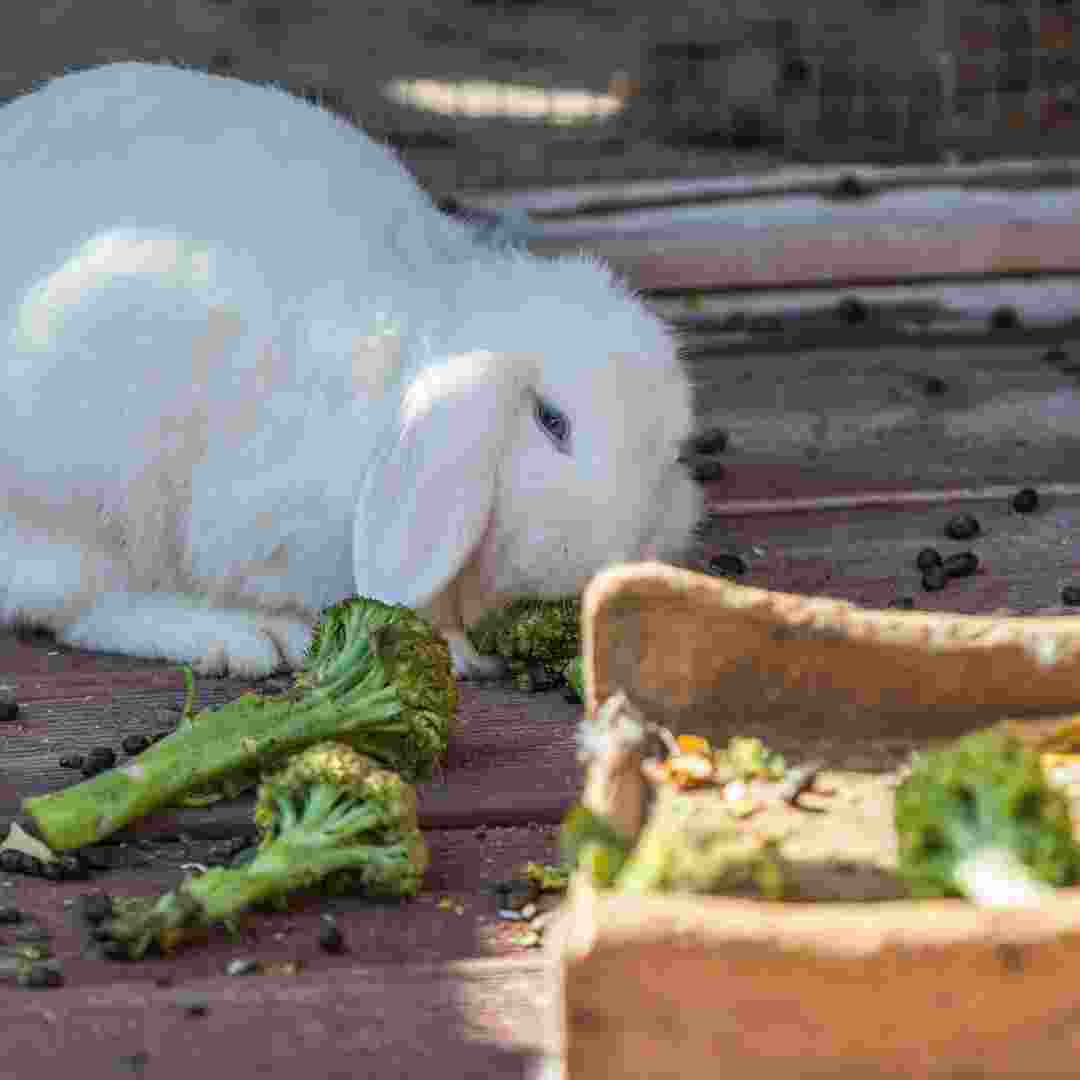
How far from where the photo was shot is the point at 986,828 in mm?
2311

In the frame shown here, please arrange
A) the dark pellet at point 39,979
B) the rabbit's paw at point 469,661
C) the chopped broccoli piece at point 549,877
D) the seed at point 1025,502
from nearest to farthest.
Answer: the dark pellet at point 39,979 < the chopped broccoli piece at point 549,877 < the rabbit's paw at point 469,661 < the seed at point 1025,502

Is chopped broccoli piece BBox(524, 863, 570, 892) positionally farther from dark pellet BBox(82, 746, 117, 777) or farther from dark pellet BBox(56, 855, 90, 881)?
dark pellet BBox(82, 746, 117, 777)

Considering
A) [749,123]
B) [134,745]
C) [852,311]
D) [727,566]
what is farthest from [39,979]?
[749,123]

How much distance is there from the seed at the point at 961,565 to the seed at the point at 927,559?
0.07 feet

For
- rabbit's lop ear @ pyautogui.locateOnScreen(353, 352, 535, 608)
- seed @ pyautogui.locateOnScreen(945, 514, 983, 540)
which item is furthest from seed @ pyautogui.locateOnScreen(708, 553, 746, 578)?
rabbit's lop ear @ pyautogui.locateOnScreen(353, 352, 535, 608)

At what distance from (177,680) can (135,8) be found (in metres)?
3.71

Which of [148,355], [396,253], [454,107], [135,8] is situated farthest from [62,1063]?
[135,8]

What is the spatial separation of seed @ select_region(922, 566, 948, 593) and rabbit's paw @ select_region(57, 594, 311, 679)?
116 cm

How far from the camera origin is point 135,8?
277 inches

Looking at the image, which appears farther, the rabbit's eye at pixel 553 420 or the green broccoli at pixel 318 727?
the rabbit's eye at pixel 553 420

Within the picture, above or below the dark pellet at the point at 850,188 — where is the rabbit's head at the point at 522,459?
below

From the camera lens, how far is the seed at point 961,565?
4.31 m

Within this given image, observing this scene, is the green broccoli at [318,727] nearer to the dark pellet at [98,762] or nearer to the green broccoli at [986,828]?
the dark pellet at [98,762]

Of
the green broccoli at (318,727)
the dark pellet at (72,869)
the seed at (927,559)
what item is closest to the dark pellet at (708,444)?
the seed at (927,559)
